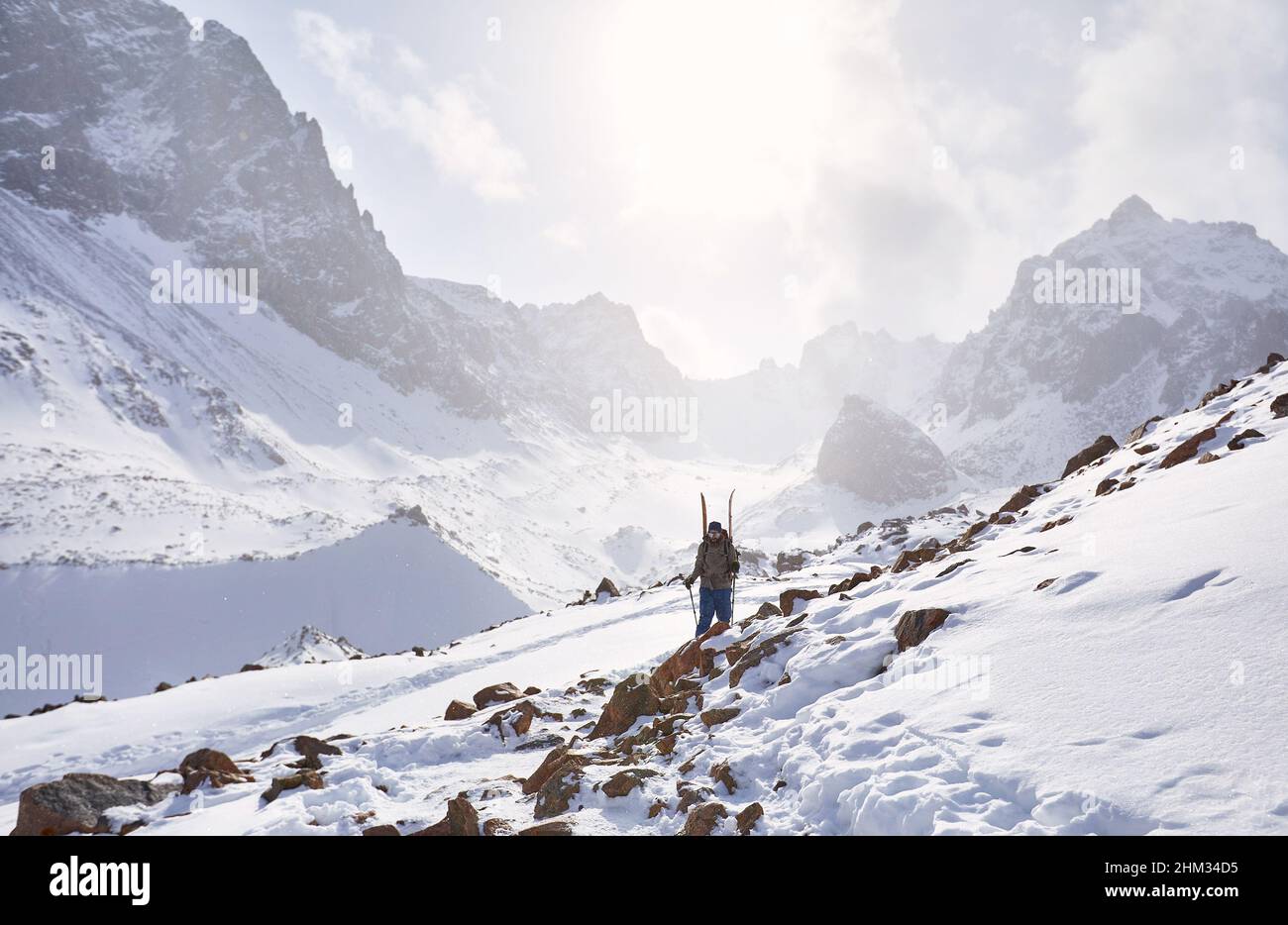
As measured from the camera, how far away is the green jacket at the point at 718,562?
1241cm

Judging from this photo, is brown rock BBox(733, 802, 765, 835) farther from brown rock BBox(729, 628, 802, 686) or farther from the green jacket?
the green jacket

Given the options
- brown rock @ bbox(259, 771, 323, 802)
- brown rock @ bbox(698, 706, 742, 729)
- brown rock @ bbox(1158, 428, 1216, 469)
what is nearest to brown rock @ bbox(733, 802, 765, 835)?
brown rock @ bbox(698, 706, 742, 729)

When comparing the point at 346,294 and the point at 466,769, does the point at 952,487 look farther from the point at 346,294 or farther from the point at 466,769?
the point at 466,769

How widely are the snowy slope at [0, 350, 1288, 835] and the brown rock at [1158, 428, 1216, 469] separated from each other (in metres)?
0.21

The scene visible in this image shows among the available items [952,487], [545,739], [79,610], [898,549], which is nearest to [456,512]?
[79,610]

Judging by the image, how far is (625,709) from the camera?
8.42 meters

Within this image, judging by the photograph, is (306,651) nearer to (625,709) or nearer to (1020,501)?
(625,709)

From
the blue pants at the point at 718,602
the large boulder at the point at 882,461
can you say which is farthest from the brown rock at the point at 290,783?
the large boulder at the point at 882,461

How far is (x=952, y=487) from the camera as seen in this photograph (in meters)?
120

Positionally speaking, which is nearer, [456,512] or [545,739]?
[545,739]

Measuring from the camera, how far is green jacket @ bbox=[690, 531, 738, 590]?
12.4m

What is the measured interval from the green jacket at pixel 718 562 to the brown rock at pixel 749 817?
24.2 feet

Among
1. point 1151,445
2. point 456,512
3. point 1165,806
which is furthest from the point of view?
point 456,512

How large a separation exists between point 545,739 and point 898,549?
17667mm
